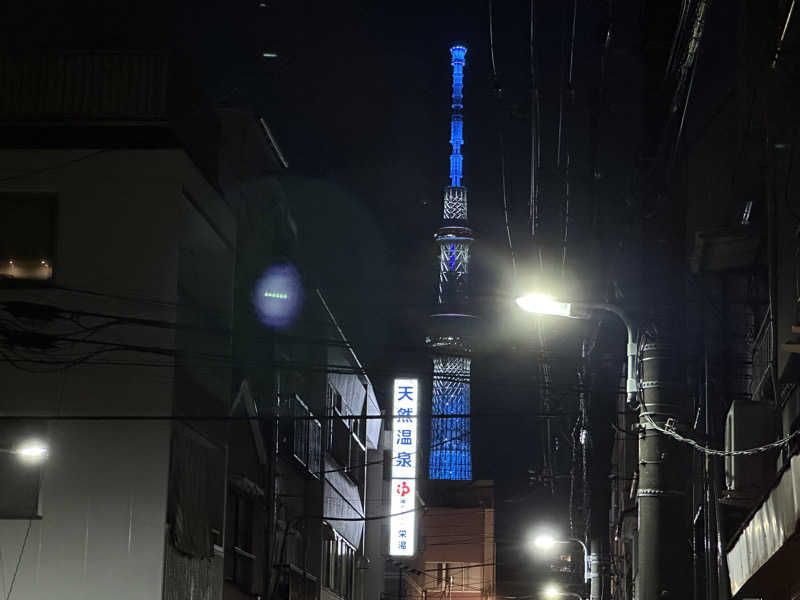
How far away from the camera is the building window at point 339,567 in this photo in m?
40.0

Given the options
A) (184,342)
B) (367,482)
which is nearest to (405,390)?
(367,482)

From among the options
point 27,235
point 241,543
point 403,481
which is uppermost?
point 403,481

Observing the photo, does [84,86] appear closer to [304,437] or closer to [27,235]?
[27,235]

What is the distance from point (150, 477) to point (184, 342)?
2.95 meters

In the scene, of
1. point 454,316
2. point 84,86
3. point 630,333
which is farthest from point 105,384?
point 454,316

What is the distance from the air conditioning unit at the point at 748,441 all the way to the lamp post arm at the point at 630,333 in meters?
2.47

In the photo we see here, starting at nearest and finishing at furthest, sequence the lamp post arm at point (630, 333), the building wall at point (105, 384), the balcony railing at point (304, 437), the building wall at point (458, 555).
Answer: the lamp post arm at point (630, 333)
the building wall at point (105, 384)
the balcony railing at point (304, 437)
the building wall at point (458, 555)

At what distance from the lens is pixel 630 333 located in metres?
13.2

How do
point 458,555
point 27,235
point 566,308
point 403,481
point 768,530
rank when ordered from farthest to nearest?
point 458,555
point 403,481
point 27,235
point 566,308
point 768,530

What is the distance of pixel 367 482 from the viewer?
5691cm

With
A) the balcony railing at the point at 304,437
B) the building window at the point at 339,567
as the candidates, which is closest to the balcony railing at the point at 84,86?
the balcony railing at the point at 304,437

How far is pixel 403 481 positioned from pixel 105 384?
42608 millimetres

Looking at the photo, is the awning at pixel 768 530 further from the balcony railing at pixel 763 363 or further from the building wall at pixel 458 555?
the building wall at pixel 458 555

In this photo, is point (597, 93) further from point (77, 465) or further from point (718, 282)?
point (77, 465)
